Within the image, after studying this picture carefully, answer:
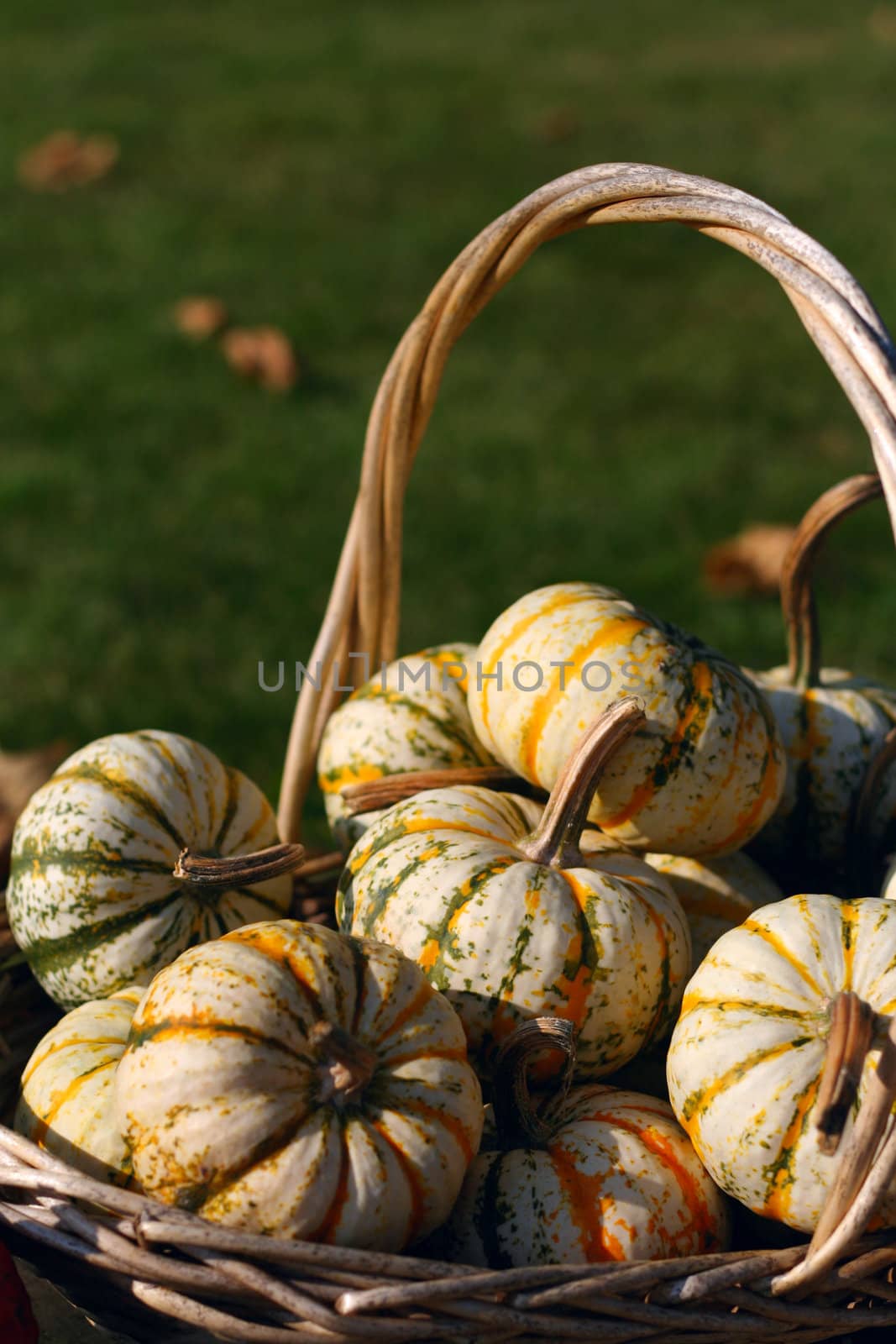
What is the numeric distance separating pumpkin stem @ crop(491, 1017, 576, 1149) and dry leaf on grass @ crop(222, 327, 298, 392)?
3.77 m

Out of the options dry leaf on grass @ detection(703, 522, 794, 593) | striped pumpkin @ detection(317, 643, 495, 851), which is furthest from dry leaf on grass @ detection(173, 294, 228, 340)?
striped pumpkin @ detection(317, 643, 495, 851)

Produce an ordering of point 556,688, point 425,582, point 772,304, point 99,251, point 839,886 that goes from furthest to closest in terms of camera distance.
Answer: point 99,251 < point 772,304 < point 425,582 < point 839,886 < point 556,688

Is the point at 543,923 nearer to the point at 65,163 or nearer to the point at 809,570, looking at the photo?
the point at 809,570

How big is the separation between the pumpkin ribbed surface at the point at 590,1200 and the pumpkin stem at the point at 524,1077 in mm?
23

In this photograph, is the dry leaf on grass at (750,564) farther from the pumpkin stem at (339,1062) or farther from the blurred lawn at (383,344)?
the pumpkin stem at (339,1062)

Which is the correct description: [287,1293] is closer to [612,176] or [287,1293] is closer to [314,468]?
[612,176]

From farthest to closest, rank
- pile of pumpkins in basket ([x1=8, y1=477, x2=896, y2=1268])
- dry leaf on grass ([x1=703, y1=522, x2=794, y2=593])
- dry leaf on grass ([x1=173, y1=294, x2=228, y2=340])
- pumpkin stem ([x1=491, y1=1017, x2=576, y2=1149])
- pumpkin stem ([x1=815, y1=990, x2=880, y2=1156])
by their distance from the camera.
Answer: dry leaf on grass ([x1=173, y1=294, x2=228, y2=340]) → dry leaf on grass ([x1=703, y1=522, x2=794, y2=593]) → pumpkin stem ([x1=491, y1=1017, x2=576, y2=1149]) → pile of pumpkins in basket ([x1=8, y1=477, x2=896, y2=1268]) → pumpkin stem ([x1=815, y1=990, x2=880, y2=1156])

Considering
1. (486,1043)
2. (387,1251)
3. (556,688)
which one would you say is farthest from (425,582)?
(387,1251)

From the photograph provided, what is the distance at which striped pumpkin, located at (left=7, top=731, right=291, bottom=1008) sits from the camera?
5.59 feet

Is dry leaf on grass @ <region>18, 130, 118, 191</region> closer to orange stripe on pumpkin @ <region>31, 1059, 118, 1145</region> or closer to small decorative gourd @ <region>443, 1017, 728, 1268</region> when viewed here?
orange stripe on pumpkin @ <region>31, 1059, 118, 1145</region>

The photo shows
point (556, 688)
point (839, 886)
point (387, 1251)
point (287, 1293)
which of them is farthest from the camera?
point (839, 886)

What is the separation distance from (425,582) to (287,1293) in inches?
114

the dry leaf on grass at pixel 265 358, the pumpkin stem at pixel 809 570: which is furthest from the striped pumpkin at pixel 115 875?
the dry leaf on grass at pixel 265 358

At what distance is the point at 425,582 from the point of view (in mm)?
Result: 3979
